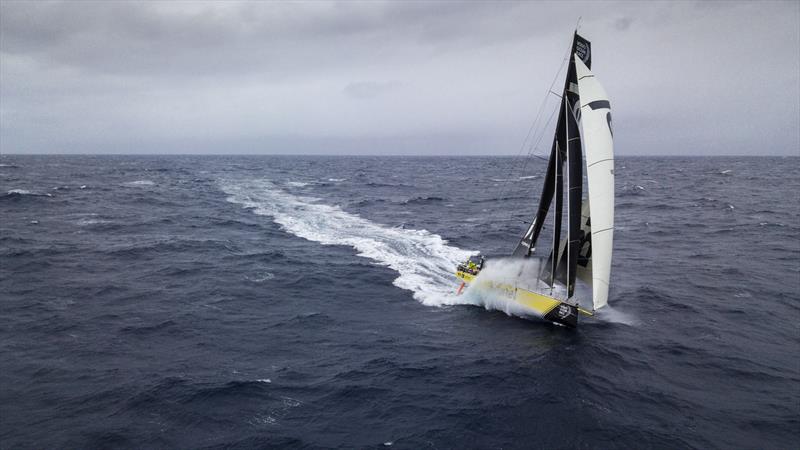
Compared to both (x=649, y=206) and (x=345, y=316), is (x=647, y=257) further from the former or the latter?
(x=649, y=206)

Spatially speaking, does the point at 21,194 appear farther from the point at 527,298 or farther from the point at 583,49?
the point at 583,49

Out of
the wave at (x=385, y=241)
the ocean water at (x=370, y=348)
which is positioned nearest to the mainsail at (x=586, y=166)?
the ocean water at (x=370, y=348)

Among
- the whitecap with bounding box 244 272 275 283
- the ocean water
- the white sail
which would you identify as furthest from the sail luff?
the whitecap with bounding box 244 272 275 283

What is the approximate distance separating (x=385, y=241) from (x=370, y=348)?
2024 centimetres

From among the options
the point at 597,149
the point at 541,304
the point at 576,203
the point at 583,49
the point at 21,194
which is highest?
the point at 583,49

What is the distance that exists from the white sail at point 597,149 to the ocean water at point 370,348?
5684 mm

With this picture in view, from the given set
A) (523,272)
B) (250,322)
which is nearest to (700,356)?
(523,272)

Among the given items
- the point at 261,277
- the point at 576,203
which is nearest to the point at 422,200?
the point at 261,277

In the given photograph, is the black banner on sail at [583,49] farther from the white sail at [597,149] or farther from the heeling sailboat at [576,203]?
the white sail at [597,149]

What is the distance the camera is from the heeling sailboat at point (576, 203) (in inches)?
812

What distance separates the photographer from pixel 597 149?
806 inches

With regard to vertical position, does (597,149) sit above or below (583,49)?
below

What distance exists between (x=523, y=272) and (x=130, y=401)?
1965cm

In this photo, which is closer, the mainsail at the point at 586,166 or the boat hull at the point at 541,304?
the mainsail at the point at 586,166
